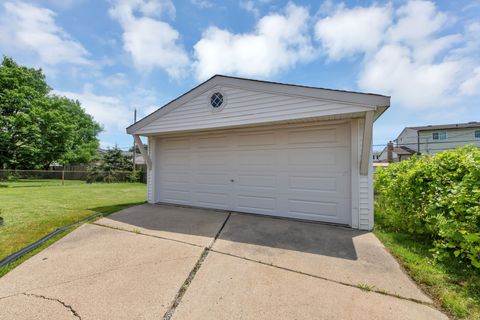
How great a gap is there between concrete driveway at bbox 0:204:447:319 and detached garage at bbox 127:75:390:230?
0.97 meters

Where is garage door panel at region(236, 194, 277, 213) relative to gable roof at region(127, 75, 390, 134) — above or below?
below

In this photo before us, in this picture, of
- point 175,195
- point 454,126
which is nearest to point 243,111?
point 175,195

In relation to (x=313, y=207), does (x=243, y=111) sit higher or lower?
higher

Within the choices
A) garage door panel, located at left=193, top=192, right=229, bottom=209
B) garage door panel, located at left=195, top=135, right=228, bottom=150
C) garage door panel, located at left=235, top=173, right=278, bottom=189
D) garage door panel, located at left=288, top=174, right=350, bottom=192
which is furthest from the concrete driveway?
garage door panel, located at left=195, top=135, right=228, bottom=150

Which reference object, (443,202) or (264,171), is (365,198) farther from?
→ (264,171)

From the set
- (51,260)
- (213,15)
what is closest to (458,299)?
(51,260)

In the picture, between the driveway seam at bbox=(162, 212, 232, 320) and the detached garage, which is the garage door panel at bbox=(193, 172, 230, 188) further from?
the driveway seam at bbox=(162, 212, 232, 320)

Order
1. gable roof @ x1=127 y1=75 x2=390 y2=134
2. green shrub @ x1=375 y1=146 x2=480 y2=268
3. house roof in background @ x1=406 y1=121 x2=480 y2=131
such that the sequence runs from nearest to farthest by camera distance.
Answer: green shrub @ x1=375 y1=146 x2=480 y2=268, gable roof @ x1=127 y1=75 x2=390 y2=134, house roof in background @ x1=406 y1=121 x2=480 y2=131

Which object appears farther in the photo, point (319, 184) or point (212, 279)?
point (319, 184)

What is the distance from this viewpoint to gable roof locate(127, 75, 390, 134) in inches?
137

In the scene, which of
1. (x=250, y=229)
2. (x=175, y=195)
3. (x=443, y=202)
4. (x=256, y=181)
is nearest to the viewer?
(x=443, y=202)

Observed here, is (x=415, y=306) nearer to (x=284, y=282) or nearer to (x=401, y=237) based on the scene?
(x=284, y=282)

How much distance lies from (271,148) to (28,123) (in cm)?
2002

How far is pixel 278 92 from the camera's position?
14.0 feet
